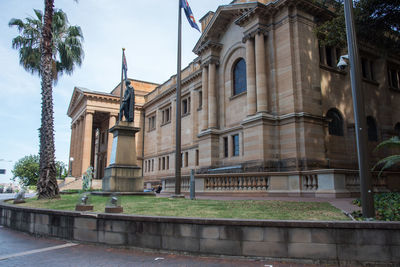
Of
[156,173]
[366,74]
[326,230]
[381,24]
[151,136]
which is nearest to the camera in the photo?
[326,230]

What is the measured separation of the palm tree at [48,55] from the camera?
49.4 feet

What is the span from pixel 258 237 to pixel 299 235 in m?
0.72

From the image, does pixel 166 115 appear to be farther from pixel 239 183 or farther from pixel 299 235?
pixel 299 235

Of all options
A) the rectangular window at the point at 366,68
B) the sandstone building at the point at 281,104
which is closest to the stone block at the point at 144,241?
the sandstone building at the point at 281,104

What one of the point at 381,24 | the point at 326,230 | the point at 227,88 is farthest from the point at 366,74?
the point at 326,230

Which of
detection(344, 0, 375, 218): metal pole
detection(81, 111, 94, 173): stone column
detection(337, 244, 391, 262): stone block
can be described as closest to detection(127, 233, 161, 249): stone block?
detection(337, 244, 391, 262): stone block

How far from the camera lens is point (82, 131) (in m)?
51.3

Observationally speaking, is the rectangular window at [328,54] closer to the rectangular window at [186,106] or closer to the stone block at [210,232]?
the rectangular window at [186,106]

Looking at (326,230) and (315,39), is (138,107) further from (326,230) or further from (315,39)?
(326,230)

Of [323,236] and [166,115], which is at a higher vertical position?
[166,115]

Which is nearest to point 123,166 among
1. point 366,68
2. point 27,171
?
point 366,68

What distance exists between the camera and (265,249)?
223 inches

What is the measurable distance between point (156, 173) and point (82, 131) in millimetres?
15826

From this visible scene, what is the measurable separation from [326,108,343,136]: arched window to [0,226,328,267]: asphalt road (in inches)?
734
